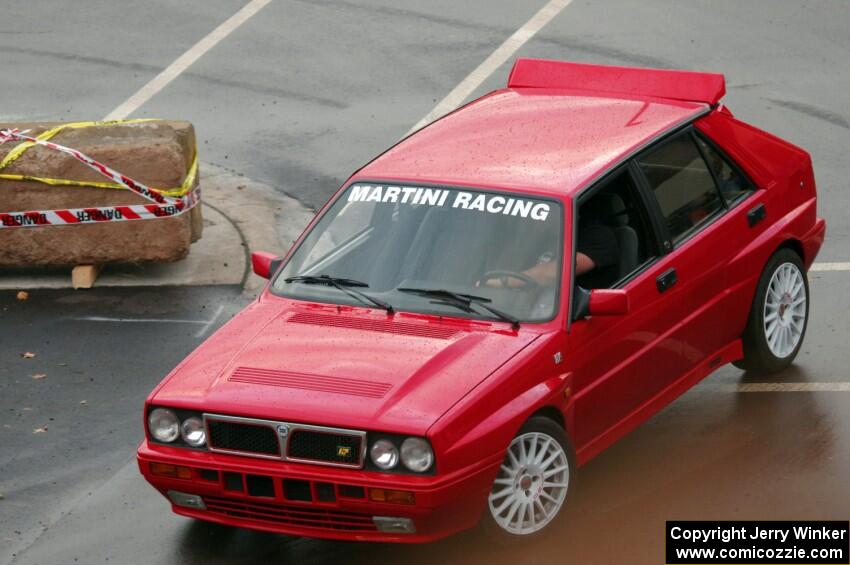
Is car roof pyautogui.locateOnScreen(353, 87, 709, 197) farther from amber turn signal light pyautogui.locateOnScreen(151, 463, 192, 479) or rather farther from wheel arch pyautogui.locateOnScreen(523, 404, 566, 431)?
amber turn signal light pyautogui.locateOnScreen(151, 463, 192, 479)

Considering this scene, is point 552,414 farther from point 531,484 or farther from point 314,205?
point 314,205

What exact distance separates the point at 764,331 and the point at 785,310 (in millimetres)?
278

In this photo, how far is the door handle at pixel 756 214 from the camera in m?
8.90

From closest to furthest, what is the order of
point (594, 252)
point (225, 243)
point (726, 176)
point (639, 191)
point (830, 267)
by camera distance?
1. point (594, 252)
2. point (639, 191)
3. point (726, 176)
4. point (830, 267)
5. point (225, 243)

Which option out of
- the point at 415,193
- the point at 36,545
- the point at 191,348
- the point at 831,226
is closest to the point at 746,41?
the point at 831,226

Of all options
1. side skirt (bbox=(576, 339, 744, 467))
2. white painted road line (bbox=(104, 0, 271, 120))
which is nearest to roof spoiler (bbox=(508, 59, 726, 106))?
side skirt (bbox=(576, 339, 744, 467))

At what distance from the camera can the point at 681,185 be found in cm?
854

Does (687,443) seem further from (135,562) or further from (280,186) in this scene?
(280,186)

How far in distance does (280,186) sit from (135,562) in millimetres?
6869

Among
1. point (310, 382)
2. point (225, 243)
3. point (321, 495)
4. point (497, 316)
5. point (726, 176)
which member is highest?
point (726, 176)

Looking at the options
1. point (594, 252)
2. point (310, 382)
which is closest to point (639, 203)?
point (594, 252)

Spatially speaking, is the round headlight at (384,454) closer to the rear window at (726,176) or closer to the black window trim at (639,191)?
the black window trim at (639,191)

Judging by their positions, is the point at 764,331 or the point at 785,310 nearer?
the point at 764,331

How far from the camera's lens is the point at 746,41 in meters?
17.5
